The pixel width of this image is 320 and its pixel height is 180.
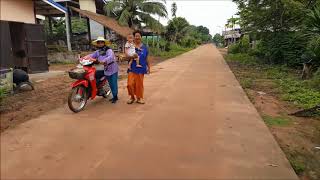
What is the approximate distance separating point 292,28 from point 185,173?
1665 centimetres

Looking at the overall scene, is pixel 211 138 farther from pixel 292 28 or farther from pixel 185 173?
pixel 292 28

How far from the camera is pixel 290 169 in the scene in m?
4.21

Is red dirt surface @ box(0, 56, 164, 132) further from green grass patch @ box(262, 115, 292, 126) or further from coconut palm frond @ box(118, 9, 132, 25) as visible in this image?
coconut palm frond @ box(118, 9, 132, 25)

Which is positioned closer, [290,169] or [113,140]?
[290,169]

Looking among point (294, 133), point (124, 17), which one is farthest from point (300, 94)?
point (124, 17)

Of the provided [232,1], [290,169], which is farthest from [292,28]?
[290,169]

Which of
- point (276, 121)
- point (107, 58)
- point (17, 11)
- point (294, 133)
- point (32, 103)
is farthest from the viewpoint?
point (17, 11)

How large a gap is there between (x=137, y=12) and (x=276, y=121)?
23.7 m

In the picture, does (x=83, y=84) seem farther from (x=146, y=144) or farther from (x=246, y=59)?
(x=246, y=59)

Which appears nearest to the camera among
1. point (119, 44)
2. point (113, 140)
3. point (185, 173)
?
point (185, 173)

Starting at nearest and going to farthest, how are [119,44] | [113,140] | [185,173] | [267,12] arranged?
[185,173] < [113,140] < [267,12] < [119,44]

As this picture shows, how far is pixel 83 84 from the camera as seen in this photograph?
23.4ft

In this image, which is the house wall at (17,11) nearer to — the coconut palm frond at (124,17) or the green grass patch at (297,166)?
the green grass patch at (297,166)

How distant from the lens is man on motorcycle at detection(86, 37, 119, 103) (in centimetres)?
749
